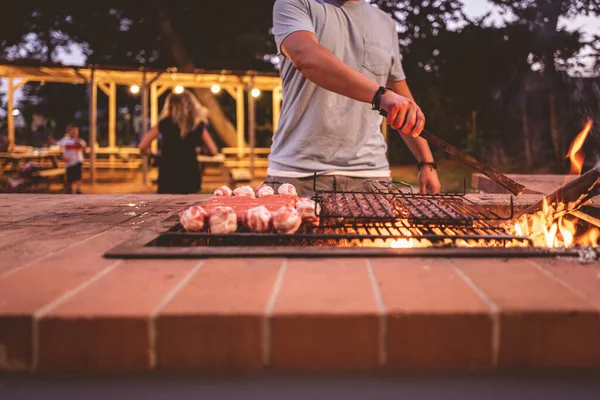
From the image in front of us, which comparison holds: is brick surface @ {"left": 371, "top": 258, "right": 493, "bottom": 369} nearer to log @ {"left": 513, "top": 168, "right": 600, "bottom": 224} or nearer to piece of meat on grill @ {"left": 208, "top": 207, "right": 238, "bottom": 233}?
piece of meat on grill @ {"left": 208, "top": 207, "right": 238, "bottom": 233}

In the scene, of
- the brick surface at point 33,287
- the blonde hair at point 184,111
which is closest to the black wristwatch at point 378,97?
the brick surface at point 33,287

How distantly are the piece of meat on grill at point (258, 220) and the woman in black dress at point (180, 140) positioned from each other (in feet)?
16.1

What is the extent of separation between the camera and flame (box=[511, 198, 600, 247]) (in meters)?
2.27

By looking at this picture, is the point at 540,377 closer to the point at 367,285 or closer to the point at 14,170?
the point at 367,285

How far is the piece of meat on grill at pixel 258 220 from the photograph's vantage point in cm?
184

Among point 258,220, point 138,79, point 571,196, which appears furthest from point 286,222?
point 138,79

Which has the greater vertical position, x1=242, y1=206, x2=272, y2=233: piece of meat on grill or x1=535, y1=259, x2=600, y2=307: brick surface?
x1=242, y1=206, x2=272, y2=233: piece of meat on grill

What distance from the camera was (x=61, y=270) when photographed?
4.82 ft

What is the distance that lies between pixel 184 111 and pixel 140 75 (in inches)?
357

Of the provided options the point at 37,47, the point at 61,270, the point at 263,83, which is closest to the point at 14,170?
the point at 263,83

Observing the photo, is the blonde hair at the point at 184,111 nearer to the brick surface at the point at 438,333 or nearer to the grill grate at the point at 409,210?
the grill grate at the point at 409,210

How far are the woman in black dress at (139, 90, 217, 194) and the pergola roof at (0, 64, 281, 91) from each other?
689 centimetres

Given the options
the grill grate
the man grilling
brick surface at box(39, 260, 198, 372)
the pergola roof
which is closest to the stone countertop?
brick surface at box(39, 260, 198, 372)

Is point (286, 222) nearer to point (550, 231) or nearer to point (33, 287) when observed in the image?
point (33, 287)
